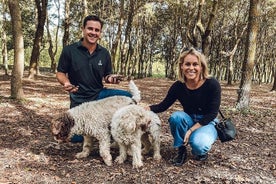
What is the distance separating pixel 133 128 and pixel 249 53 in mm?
7544

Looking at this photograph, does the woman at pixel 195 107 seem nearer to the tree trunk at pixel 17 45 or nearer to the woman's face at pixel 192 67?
the woman's face at pixel 192 67

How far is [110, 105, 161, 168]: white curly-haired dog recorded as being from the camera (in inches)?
203

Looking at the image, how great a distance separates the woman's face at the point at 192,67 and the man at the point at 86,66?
150cm

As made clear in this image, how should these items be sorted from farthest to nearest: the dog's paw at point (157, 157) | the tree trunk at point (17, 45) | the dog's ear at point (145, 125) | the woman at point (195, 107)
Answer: the tree trunk at point (17, 45) → the dog's paw at point (157, 157) → the woman at point (195, 107) → the dog's ear at point (145, 125)

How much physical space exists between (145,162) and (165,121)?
13.6 feet

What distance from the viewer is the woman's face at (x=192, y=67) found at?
5465 mm

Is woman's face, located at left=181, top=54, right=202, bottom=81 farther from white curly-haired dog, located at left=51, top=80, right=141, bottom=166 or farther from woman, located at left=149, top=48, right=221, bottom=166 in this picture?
white curly-haired dog, located at left=51, top=80, right=141, bottom=166

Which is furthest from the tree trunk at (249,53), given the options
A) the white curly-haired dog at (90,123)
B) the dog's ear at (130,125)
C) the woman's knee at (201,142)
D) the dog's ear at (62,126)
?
the dog's ear at (62,126)

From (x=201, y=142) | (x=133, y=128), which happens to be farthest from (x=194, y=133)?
(x=133, y=128)

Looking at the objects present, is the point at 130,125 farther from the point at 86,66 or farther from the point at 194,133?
the point at 86,66

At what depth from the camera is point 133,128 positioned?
200 inches

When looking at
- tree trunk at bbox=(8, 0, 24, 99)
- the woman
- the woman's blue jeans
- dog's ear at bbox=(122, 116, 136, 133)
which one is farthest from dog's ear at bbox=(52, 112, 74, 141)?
tree trunk at bbox=(8, 0, 24, 99)

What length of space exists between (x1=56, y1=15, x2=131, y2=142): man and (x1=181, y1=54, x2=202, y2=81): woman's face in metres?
1.50

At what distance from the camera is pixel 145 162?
5.58 m
